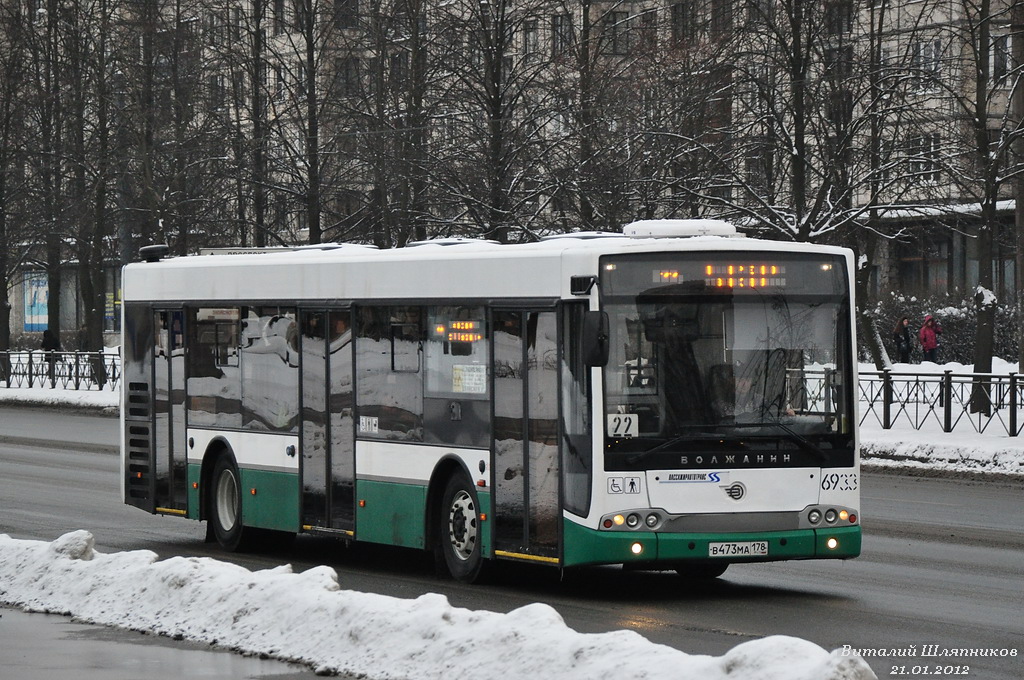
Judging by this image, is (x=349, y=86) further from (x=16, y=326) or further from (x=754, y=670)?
(x=16, y=326)

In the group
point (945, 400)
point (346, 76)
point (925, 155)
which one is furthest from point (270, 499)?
point (346, 76)

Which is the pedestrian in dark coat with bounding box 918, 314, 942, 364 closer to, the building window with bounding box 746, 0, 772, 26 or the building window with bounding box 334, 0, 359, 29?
the building window with bounding box 746, 0, 772, 26

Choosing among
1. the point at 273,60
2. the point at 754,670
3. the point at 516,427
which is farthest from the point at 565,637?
the point at 273,60

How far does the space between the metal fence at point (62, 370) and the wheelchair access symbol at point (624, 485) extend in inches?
1170

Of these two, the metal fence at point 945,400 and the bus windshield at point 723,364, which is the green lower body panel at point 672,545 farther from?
the metal fence at point 945,400

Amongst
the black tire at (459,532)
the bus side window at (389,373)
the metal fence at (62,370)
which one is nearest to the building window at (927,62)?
the bus side window at (389,373)

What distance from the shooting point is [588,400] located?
1141 cm

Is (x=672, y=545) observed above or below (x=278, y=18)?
below

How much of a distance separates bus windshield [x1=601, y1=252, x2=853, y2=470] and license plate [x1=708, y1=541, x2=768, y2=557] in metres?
0.53

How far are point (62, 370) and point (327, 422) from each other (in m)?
30.1

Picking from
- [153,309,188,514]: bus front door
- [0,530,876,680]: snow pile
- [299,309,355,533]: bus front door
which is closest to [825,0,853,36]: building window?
[153,309,188,514]: bus front door

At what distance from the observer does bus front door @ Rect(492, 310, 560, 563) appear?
1172cm

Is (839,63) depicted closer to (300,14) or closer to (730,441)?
(300,14)

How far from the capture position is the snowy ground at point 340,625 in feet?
23.9
